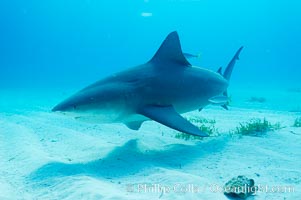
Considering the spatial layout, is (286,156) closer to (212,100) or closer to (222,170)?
(222,170)

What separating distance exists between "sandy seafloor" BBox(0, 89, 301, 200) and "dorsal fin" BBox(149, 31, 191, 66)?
67.3 inches

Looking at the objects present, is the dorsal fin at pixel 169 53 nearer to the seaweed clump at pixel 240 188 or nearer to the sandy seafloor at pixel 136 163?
the sandy seafloor at pixel 136 163

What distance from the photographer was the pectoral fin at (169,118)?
180 inches

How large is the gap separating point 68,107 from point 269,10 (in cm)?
20394

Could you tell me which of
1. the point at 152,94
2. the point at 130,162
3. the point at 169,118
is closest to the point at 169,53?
the point at 152,94

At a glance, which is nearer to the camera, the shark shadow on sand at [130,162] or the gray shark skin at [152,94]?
the shark shadow on sand at [130,162]

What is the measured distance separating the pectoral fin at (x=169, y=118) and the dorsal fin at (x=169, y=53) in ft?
3.57

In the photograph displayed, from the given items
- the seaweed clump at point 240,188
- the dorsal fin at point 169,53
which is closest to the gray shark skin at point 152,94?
the dorsal fin at point 169,53

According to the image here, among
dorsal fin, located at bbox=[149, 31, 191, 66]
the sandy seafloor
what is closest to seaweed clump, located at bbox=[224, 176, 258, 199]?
the sandy seafloor

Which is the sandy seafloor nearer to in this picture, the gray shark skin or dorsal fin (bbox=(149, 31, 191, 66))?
the gray shark skin

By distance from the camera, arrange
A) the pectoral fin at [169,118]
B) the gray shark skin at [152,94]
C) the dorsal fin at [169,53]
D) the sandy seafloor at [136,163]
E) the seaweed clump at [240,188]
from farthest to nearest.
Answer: the dorsal fin at [169,53] < the gray shark skin at [152,94] < the pectoral fin at [169,118] < the sandy seafloor at [136,163] < the seaweed clump at [240,188]

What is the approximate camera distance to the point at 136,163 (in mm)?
4871

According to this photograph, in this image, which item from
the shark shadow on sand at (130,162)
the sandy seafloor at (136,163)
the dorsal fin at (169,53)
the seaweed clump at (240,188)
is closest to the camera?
the seaweed clump at (240,188)

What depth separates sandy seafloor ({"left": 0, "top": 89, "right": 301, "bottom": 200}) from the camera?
3682 millimetres
